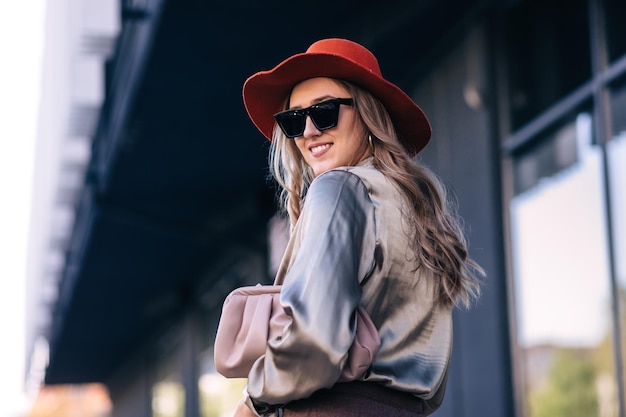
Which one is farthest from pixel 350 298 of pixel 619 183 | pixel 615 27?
pixel 615 27

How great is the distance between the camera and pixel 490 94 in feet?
22.7

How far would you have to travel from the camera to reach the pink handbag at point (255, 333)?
1.90 meters

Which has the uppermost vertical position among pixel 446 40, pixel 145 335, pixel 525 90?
pixel 446 40

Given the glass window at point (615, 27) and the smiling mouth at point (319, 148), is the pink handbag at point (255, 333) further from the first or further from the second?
the glass window at point (615, 27)

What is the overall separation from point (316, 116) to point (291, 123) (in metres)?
0.08

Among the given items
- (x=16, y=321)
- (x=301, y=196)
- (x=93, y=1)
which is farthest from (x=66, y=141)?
(x=16, y=321)

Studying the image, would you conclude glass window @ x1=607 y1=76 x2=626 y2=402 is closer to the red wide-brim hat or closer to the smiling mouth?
the red wide-brim hat

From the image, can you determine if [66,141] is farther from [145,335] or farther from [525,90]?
[145,335]

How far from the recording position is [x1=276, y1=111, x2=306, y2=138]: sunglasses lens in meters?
2.29

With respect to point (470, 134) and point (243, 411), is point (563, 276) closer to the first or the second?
point (470, 134)

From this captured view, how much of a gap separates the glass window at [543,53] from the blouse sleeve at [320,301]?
425cm

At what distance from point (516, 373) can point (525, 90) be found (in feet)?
6.57

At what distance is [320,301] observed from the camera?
184 centimetres

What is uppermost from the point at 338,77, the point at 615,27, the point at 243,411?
the point at 615,27
